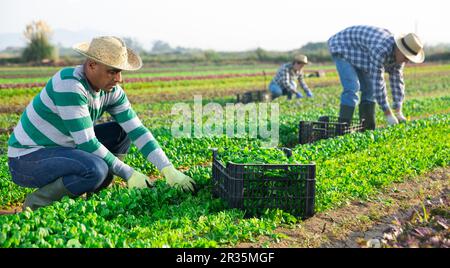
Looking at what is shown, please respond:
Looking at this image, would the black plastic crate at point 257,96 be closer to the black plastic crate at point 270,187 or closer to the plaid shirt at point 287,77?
the plaid shirt at point 287,77

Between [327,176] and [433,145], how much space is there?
8.47ft

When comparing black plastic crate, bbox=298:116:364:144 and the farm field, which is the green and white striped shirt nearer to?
the farm field

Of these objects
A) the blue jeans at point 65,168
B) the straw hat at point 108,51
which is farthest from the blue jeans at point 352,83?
the blue jeans at point 65,168

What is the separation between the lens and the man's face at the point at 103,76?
16.2 feet

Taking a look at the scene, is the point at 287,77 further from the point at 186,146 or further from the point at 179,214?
the point at 179,214

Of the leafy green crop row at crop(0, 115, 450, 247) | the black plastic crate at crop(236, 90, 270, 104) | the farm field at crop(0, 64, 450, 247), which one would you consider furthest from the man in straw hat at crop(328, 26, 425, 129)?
the black plastic crate at crop(236, 90, 270, 104)

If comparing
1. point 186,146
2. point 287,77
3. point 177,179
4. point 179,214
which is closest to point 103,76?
point 177,179

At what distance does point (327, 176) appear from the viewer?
5953 mm

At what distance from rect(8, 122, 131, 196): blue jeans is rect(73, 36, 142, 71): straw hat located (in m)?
0.81

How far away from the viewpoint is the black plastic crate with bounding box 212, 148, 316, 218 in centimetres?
471

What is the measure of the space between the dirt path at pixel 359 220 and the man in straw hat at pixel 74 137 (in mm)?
1218

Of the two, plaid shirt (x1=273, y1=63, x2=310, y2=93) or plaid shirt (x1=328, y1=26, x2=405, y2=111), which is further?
plaid shirt (x1=273, y1=63, x2=310, y2=93)
